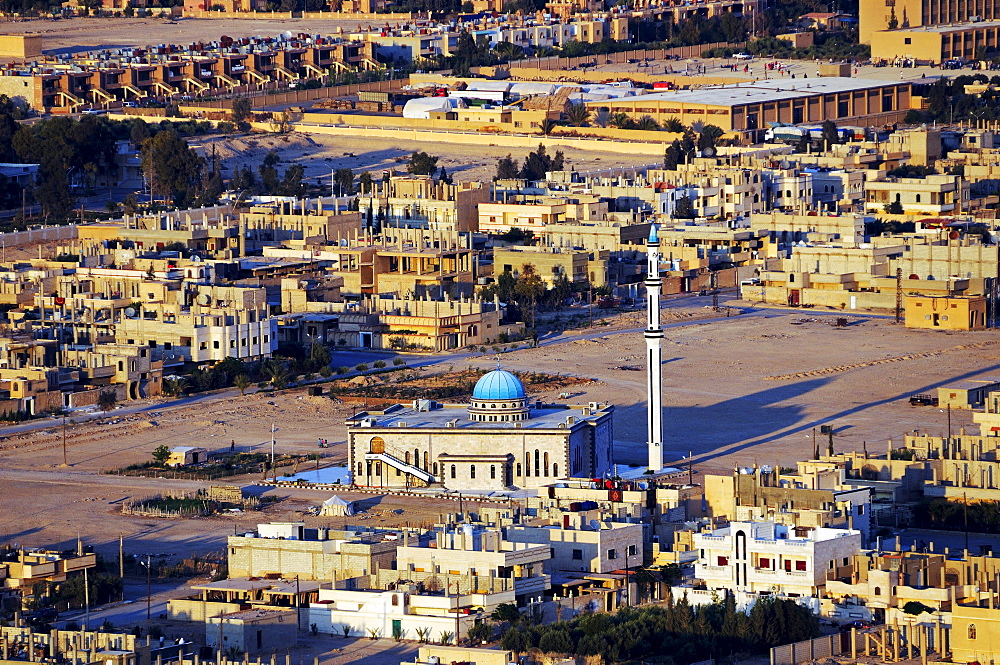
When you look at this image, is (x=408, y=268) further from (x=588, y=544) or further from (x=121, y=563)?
(x=588, y=544)

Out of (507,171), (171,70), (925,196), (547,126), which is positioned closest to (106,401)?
(925,196)

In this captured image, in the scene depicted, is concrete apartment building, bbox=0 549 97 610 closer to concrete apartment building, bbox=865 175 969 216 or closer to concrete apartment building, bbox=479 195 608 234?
concrete apartment building, bbox=479 195 608 234

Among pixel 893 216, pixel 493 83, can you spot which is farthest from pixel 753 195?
pixel 493 83

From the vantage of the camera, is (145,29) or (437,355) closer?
(437,355)

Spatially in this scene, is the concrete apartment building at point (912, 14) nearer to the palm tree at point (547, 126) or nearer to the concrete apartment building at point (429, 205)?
the palm tree at point (547, 126)

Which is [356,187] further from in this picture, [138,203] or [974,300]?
[974,300]

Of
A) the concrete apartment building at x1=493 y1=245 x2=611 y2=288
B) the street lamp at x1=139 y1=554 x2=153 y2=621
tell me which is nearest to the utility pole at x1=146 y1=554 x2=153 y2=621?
the street lamp at x1=139 y1=554 x2=153 y2=621

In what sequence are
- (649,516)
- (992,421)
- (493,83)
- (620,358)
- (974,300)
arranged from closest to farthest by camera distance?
(649,516) < (992,421) < (620,358) < (974,300) < (493,83)
